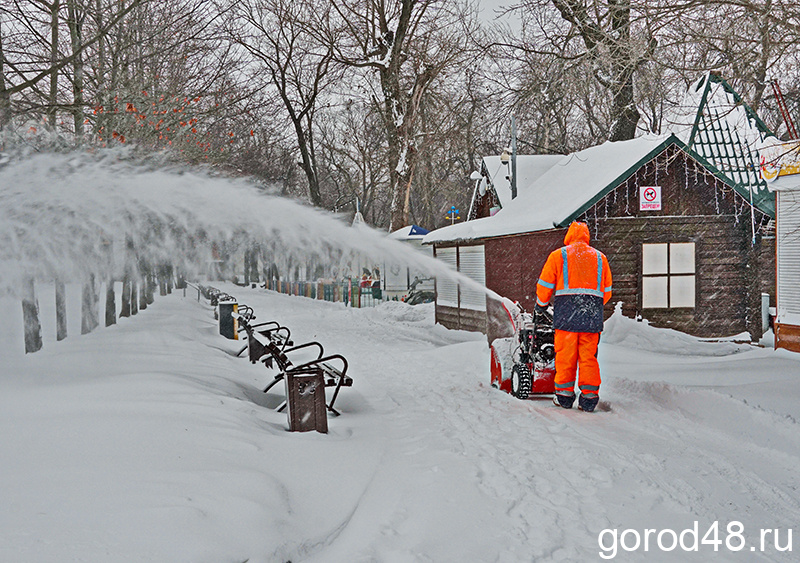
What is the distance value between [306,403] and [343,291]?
80.9 feet

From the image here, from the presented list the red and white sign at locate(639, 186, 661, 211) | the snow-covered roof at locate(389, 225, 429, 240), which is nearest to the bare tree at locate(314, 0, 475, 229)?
the snow-covered roof at locate(389, 225, 429, 240)

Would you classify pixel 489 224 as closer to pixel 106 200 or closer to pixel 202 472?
pixel 106 200

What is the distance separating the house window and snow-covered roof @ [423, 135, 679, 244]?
1806mm

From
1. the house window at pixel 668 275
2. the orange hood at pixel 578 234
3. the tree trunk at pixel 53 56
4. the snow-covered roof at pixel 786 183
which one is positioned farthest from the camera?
the house window at pixel 668 275

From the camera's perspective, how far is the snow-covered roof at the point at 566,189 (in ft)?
44.1

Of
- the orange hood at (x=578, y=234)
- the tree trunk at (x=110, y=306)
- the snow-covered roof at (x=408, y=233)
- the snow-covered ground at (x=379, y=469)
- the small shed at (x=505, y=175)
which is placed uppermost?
the small shed at (x=505, y=175)

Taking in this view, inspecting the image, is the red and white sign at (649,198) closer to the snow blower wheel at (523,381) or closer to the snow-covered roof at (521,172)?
the snow-covered roof at (521,172)

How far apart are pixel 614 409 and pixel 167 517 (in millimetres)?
5426

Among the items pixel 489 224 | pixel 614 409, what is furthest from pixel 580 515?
pixel 489 224

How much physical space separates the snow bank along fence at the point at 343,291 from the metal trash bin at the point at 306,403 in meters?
22.0

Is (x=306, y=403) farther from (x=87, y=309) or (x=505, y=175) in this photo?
(x=505, y=175)

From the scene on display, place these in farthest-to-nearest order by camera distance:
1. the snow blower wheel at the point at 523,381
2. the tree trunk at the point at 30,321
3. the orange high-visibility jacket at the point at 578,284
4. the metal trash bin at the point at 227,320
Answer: the metal trash bin at the point at 227,320 → the tree trunk at the point at 30,321 → the snow blower wheel at the point at 523,381 → the orange high-visibility jacket at the point at 578,284

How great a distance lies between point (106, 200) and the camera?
24.5 ft

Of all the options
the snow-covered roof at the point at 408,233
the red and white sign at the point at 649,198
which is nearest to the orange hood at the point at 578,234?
the red and white sign at the point at 649,198
